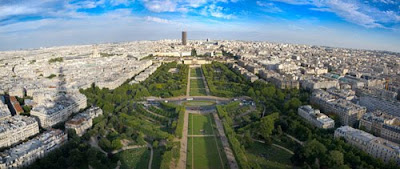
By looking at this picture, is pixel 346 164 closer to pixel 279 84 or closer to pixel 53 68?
pixel 279 84

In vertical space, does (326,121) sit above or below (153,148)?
above

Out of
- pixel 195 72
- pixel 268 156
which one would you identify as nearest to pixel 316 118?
pixel 268 156

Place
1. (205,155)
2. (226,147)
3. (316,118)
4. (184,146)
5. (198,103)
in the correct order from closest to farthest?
(205,155)
(226,147)
(184,146)
(316,118)
(198,103)

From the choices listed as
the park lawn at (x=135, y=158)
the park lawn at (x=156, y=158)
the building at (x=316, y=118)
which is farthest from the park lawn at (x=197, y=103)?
the park lawn at (x=135, y=158)

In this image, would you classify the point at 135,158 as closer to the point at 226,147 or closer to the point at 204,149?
the point at 204,149

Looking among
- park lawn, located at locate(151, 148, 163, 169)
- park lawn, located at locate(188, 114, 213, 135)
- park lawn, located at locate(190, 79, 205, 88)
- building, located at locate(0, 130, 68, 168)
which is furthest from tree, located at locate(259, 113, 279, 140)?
park lawn, located at locate(190, 79, 205, 88)

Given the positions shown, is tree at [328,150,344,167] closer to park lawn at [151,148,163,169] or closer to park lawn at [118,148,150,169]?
park lawn at [151,148,163,169]

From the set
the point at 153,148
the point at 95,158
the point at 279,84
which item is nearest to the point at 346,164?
the point at 153,148
